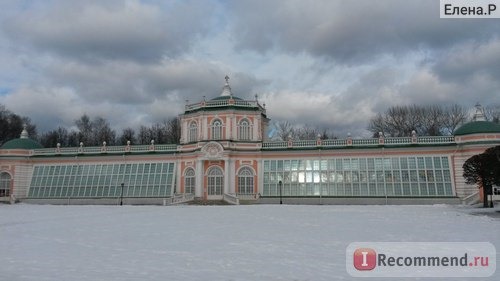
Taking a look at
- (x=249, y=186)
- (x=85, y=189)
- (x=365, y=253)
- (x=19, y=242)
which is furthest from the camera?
(x=85, y=189)

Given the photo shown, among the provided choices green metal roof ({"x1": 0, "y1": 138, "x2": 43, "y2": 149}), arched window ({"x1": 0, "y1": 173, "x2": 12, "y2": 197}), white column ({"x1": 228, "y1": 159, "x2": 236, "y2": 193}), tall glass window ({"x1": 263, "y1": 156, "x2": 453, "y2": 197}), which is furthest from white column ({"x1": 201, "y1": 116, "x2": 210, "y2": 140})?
arched window ({"x1": 0, "y1": 173, "x2": 12, "y2": 197})

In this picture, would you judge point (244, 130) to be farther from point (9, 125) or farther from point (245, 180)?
point (9, 125)

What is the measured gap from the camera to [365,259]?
32.8 feet

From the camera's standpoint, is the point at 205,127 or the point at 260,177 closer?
the point at 260,177

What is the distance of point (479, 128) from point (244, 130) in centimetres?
2111

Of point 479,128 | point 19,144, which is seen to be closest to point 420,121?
point 479,128

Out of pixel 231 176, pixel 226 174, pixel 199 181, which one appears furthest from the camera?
pixel 199 181

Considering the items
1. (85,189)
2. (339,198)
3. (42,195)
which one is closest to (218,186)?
(339,198)

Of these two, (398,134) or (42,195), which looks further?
(398,134)

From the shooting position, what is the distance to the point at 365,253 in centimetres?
1060

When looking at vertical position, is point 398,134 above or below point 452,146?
above

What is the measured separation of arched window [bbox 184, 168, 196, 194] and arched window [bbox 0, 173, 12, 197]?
19.6 m

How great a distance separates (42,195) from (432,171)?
3907 cm

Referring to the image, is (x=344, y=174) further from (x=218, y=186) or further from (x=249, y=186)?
(x=218, y=186)
